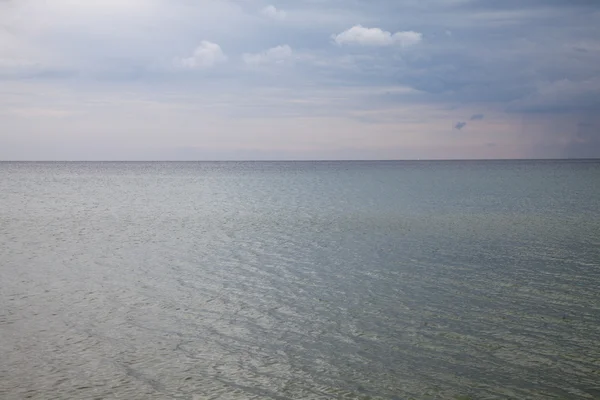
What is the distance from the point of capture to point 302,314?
1908 cm

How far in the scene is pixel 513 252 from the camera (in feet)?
102

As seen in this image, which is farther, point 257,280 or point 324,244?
point 324,244

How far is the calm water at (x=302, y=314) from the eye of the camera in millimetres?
13312

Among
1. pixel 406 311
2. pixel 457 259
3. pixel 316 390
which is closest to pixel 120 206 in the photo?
pixel 457 259

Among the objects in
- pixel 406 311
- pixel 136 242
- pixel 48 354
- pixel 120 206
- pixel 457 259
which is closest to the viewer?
pixel 48 354

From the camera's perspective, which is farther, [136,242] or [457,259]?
[136,242]

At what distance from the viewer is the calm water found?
13.3 m

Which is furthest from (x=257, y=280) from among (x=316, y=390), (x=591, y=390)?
(x=591, y=390)

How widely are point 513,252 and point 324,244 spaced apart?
10185 millimetres

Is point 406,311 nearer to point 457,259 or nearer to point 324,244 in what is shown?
point 457,259

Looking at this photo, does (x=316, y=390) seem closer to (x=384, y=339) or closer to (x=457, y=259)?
(x=384, y=339)

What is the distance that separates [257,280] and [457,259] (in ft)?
33.8

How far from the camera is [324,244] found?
1358 inches

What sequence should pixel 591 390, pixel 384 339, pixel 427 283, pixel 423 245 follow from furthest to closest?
pixel 423 245, pixel 427 283, pixel 384 339, pixel 591 390
